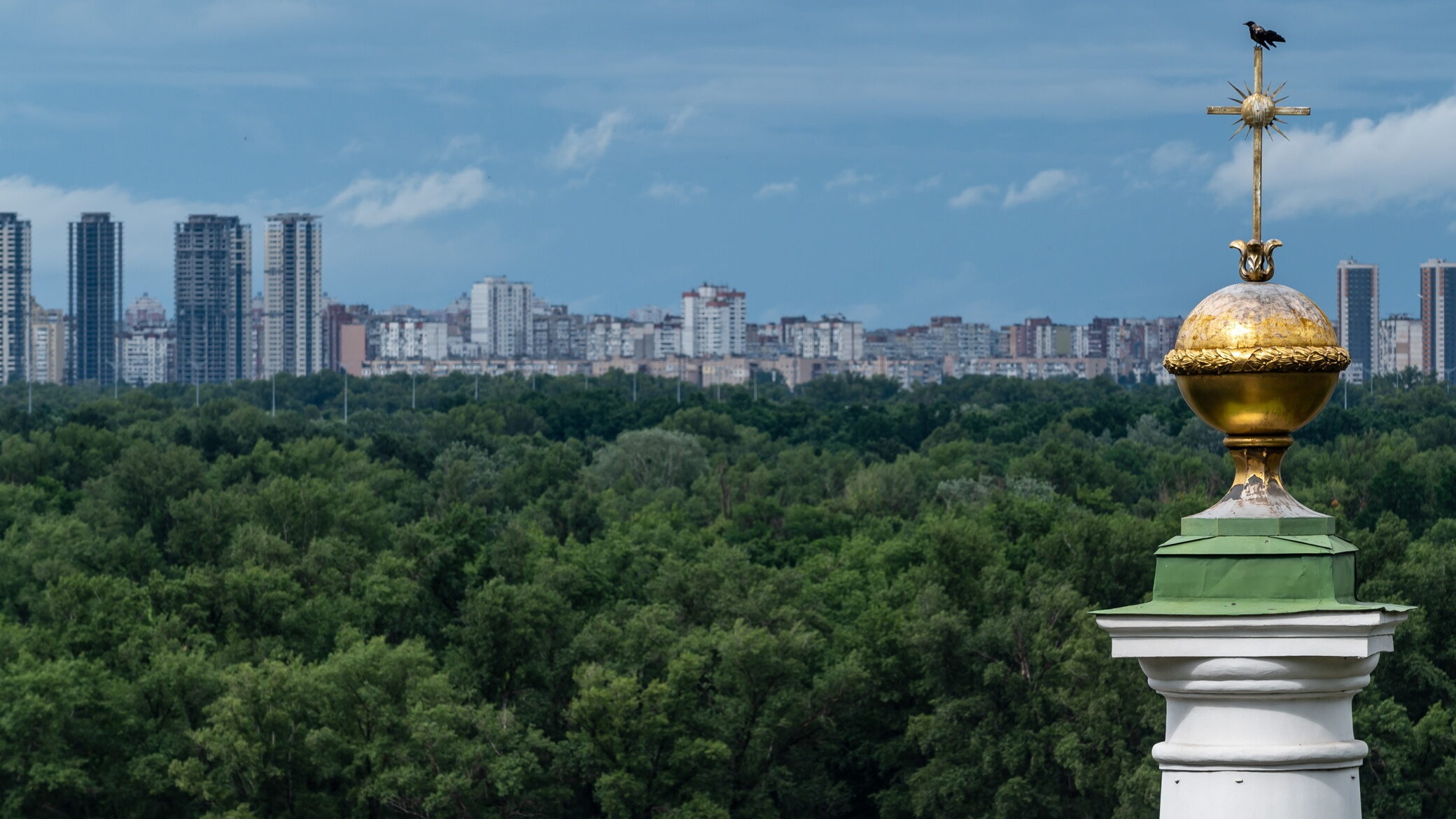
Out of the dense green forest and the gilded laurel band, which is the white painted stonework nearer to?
the gilded laurel band

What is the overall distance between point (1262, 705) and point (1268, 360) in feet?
3.68

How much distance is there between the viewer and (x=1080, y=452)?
10088cm

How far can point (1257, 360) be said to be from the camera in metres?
7.90

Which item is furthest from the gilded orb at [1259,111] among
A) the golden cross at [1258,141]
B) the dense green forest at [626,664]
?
the dense green forest at [626,664]

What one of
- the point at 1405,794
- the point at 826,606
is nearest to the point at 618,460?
the point at 826,606

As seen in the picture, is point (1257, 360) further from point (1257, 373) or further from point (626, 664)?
point (626, 664)

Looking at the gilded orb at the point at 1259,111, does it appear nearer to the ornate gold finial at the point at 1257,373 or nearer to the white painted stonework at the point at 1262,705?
the ornate gold finial at the point at 1257,373

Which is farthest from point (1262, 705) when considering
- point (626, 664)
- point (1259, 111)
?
point (626, 664)

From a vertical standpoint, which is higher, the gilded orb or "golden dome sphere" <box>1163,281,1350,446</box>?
the gilded orb

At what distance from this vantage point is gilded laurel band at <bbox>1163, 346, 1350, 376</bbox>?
311 inches

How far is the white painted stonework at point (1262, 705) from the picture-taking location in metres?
7.69

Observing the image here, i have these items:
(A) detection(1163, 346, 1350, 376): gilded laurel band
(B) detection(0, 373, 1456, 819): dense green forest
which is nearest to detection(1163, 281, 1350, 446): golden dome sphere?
(A) detection(1163, 346, 1350, 376): gilded laurel band

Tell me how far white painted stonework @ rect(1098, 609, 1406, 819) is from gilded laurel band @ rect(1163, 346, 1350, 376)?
0.83 metres

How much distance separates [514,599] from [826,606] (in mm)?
10443
